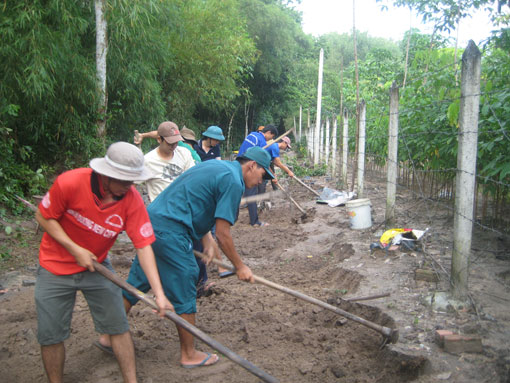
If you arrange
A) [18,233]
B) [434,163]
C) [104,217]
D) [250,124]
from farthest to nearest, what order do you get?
[250,124] → [434,163] → [18,233] → [104,217]

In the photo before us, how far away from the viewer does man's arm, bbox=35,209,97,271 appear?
2600mm

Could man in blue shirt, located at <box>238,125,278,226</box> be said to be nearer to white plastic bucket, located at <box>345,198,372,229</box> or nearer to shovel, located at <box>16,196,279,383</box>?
white plastic bucket, located at <box>345,198,372,229</box>

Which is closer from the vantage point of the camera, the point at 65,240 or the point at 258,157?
the point at 65,240

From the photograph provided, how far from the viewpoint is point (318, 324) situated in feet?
13.5

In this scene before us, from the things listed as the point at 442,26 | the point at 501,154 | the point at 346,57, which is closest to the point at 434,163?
the point at 501,154

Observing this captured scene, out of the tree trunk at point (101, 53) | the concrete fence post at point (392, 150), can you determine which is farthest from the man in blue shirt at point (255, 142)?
the tree trunk at point (101, 53)

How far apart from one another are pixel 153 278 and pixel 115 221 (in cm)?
42

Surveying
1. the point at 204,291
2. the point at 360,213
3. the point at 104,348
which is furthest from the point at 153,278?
the point at 360,213

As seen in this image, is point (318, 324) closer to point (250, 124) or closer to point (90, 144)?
point (90, 144)

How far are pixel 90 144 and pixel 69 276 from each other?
242 inches

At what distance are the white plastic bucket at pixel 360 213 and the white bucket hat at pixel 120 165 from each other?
15.5 ft

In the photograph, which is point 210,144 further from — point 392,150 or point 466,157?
point 466,157

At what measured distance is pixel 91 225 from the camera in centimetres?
267

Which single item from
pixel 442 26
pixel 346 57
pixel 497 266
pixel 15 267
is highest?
pixel 346 57
